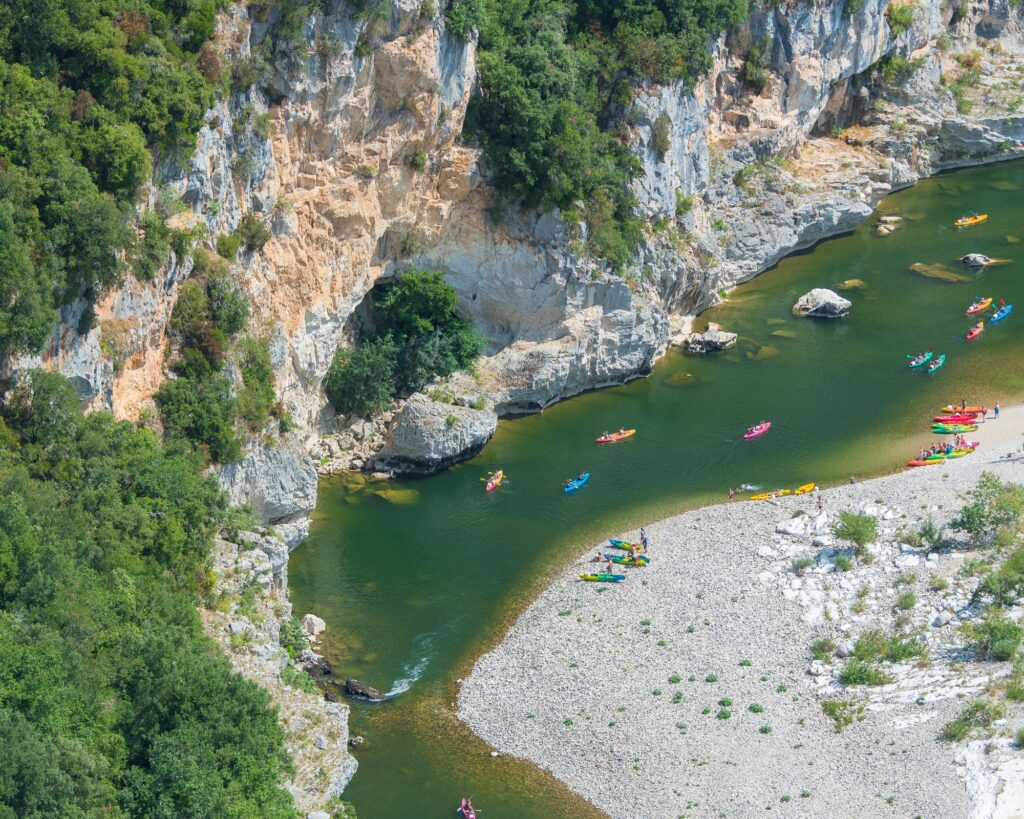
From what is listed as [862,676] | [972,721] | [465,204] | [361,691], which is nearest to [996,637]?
[972,721]

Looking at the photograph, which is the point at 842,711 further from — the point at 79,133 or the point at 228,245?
the point at 79,133

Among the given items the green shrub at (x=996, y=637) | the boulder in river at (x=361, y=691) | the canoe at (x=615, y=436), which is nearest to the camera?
the green shrub at (x=996, y=637)

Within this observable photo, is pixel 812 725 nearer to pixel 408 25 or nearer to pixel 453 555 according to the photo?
pixel 453 555

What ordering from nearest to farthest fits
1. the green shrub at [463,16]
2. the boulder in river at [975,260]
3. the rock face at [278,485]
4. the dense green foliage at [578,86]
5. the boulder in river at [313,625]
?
the boulder in river at [313,625] < the rock face at [278,485] < the green shrub at [463,16] < the dense green foliage at [578,86] < the boulder in river at [975,260]

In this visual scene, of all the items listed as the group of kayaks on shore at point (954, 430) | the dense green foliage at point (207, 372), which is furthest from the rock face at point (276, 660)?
the group of kayaks on shore at point (954, 430)

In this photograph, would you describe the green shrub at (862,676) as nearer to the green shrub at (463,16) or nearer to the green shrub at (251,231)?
the green shrub at (251,231)

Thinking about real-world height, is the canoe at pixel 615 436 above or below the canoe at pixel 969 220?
above
